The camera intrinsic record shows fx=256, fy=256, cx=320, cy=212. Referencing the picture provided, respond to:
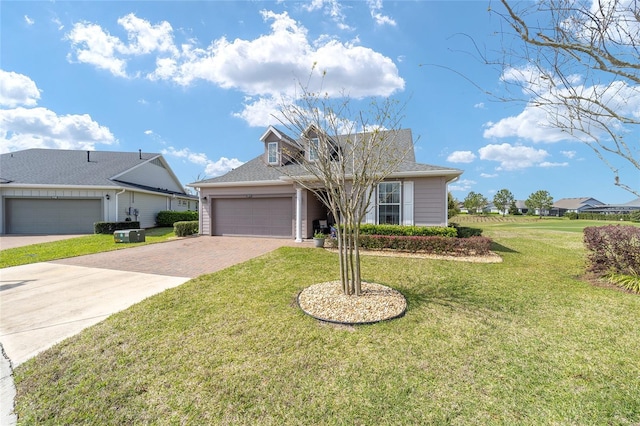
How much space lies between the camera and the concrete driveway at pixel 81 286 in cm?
375

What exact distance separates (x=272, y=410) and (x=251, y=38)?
9.39 m

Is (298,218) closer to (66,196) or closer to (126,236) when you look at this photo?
(126,236)


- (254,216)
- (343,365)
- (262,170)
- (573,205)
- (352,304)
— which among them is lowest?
(343,365)

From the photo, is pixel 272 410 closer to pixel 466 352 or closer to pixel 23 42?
pixel 466 352

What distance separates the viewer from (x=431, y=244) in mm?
8938

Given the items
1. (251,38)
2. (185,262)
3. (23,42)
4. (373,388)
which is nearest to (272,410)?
(373,388)

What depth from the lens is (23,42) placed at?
773 centimetres

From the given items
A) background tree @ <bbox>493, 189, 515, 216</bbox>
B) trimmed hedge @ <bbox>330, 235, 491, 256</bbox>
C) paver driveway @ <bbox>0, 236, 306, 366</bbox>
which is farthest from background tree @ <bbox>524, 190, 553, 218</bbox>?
paver driveway @ <bbox>0, 236, 306, 366</bbox>

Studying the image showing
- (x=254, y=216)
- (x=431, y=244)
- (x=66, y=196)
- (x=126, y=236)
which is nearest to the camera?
(x=431, y=244)

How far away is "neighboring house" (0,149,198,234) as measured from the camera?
1644cm

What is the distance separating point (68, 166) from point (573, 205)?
99905mm

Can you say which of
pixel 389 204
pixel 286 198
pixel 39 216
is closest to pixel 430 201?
pixel 389 204

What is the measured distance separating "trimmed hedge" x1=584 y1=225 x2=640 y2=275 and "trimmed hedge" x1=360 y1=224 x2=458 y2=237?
3587mm

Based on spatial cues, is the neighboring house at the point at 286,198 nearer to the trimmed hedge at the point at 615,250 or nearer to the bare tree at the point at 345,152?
the trimmed hedge at the point at 615,250
